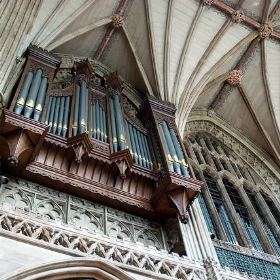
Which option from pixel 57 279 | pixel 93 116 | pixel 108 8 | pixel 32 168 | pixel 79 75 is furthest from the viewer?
pixel 108 8

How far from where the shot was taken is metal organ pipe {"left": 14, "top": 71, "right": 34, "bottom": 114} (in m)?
8.55

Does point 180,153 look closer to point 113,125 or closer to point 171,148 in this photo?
point 171,148

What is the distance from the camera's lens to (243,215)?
38.7 feet

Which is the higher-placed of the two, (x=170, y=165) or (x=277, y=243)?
(x=170, y=165)

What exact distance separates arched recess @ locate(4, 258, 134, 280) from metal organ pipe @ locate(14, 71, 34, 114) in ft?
11.8

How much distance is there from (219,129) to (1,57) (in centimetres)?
875

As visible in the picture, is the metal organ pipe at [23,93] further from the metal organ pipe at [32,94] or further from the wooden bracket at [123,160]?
the wooden bracket at [123,160]

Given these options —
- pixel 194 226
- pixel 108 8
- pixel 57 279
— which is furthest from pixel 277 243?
pixel 108 8

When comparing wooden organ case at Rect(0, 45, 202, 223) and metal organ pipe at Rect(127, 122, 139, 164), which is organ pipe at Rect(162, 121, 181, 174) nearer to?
wooden organ case at Rect(0, 45, 202, 223)

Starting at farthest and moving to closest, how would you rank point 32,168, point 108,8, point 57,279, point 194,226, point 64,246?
point 108,8 → point 194,226 → point 32,168 → point 64,246 → point 57,279

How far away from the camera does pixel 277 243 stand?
37.1 feet

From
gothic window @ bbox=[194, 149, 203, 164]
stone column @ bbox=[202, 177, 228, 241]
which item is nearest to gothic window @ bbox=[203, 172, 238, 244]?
stone column @ bbox=[202, 177, 228, 241]

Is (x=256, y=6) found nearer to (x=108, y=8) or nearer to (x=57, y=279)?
(x=108, y=8)

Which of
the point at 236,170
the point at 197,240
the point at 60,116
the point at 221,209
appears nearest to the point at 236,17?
the point at 236,170
